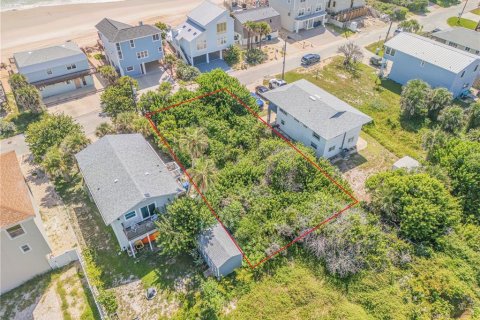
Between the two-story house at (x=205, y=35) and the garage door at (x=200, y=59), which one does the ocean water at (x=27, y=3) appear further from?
the garage door at (x=200, y=59)

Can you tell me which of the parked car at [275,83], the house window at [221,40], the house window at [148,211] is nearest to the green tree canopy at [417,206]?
the house window at [148,211]

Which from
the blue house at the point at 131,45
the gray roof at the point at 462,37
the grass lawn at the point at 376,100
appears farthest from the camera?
the gray roof at the point at 462,37

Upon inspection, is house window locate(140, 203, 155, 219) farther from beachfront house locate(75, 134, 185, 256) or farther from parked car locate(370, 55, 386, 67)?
parked car locate(370, 55, 386, 67)

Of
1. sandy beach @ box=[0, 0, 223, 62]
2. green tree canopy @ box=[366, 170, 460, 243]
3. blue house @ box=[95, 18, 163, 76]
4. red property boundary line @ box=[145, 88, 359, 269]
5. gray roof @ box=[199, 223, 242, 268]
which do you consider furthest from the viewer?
sandy beach @ box=[0, 0, 223, 62]

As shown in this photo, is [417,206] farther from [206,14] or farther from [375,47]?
[206,14]

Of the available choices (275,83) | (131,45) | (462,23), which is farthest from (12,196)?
(462,23)

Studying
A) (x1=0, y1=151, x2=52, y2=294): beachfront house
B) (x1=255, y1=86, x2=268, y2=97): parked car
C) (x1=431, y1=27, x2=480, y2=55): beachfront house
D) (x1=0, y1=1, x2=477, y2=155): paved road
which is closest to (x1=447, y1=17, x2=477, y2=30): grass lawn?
(x1=0, y1=1, x2=477, y2=155): paved road
